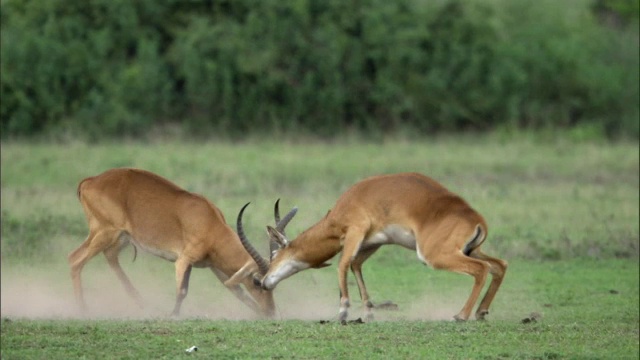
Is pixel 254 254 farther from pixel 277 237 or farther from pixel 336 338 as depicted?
pixel 336 338

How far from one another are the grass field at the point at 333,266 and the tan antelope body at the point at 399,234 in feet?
1.59

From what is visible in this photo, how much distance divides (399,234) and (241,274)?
167 centimetres

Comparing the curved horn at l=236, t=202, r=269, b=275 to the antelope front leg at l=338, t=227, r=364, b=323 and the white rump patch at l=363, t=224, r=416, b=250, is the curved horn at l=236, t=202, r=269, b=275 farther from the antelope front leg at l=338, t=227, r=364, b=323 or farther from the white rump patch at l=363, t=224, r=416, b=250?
the white rump patch at l=363, t=224, r=416, b=250

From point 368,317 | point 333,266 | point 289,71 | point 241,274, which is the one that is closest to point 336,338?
point 368,317

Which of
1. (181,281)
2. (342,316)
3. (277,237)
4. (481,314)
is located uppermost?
(277,237)

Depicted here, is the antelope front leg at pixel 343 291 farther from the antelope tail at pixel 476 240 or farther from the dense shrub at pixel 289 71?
the dense shrub at pixel 289 71

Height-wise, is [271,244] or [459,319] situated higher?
[271,244]

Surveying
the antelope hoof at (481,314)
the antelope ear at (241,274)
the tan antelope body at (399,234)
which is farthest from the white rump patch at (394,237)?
the antelope ear at (241,274)

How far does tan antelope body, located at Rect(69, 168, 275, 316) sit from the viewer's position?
12.8 metres

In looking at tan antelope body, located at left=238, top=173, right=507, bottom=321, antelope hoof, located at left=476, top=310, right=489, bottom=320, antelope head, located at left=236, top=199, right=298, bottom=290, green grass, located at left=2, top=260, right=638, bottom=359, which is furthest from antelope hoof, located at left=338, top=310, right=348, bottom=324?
antelope hoof, located at left=476, top=310, right=489, bottom=320

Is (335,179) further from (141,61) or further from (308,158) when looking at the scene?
(141,61)

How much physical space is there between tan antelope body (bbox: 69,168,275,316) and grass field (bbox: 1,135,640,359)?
0.45 m

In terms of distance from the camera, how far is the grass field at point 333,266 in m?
10.2

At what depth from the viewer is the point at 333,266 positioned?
51.6ft
